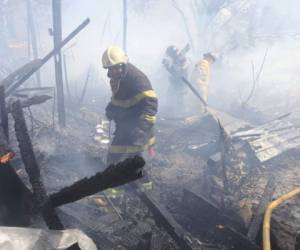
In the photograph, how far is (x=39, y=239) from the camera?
195cm

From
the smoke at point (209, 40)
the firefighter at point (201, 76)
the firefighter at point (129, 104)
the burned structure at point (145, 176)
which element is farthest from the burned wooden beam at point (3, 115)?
the smoke at point (209, 40)

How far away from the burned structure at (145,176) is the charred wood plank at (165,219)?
0.02 meters

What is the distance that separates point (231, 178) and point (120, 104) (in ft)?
8.58

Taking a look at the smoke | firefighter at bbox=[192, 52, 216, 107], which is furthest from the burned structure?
the smoke

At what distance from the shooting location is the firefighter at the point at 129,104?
17.6ft

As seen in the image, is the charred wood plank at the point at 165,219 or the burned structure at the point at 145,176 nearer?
the burned structure at the point at 145,176

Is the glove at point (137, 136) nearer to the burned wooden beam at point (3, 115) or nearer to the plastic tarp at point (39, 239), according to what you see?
the burned wooden beam at point (3, 115)

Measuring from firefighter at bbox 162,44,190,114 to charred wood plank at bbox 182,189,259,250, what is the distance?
621 cm

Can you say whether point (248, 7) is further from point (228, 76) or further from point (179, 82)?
point (179, 82)

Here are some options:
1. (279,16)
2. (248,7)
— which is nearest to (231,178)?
(248,7)

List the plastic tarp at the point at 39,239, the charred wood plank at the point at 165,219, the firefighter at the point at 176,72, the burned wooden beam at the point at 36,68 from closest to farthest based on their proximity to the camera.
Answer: the plastic tarp at the point at 39,239, the charred wood plank at the point at 165,219, the burned wooden beam at the point at 36,68, the firefighter at the point at 176,72

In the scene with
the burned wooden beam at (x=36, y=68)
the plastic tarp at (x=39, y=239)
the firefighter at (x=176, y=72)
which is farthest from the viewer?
the firefighter at (x=176, y=72)

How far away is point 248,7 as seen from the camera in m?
18.6

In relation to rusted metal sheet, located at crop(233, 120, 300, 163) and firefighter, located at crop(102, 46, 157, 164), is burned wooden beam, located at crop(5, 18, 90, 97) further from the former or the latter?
rusted metal sheet, located at crop(233, 120, 300, 163)
